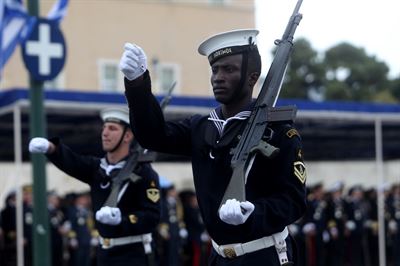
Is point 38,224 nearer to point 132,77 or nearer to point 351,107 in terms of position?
point 132,77

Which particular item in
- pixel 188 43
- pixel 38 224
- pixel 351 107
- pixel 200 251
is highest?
pixel 188 43

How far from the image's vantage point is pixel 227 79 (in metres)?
4.80

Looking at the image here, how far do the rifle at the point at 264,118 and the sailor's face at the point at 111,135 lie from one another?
3172 millimetres

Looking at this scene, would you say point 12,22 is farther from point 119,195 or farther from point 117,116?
point 119,195

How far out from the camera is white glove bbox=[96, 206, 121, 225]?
23.4 ft

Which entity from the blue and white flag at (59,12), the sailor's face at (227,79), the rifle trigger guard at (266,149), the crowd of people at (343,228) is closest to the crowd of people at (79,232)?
the crowd of people at (343,228)

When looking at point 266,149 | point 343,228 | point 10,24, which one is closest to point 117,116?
point 266,149

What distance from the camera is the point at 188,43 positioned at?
3291 cm

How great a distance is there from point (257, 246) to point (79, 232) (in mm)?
12338

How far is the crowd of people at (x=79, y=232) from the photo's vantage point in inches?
634

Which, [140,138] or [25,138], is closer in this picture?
[140,138]

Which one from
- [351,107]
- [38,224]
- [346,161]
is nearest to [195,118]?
[38,224]

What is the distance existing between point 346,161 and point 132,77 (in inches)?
861

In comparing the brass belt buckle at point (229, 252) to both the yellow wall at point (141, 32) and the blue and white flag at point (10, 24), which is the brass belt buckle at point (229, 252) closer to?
the blue and white flag at point (10, 24)
